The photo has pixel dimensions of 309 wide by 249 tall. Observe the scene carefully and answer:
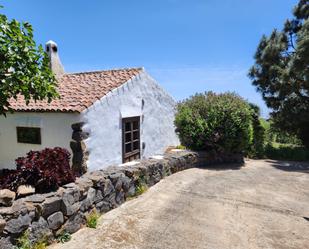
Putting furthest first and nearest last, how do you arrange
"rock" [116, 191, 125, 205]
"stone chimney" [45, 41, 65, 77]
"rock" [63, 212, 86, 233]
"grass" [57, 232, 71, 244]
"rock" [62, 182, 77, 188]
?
"stone chimney" [45, 41, 65, 77] < "rock" [116, 191, 125, 205] < "rock" [62, 182, 77, 188] < "rock" [63, 212, 86, 233] < "grass" [57, 232, 71, 244]

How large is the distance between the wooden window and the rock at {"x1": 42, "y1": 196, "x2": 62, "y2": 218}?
694 centimetres

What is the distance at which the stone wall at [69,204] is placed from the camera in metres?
4.40

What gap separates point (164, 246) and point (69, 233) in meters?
1.84

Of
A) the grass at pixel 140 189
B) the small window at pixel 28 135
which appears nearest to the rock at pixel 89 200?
the grass at pixel 140 189

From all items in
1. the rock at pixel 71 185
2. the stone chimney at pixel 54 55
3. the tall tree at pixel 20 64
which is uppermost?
the stone chimney at pixel 54 55

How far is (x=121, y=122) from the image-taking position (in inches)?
472

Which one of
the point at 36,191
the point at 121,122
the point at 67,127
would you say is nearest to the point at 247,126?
the point at 121,122

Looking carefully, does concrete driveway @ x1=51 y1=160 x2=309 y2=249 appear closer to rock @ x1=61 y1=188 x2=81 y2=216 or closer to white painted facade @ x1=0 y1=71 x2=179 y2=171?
rock @ x1=61 y1=188 x2=81 y2=216

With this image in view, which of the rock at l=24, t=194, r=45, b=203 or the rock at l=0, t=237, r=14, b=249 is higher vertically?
the rock at l=24, t=194, r=45, b=203

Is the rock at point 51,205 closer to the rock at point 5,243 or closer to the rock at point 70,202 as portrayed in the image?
the rock at point 70,202

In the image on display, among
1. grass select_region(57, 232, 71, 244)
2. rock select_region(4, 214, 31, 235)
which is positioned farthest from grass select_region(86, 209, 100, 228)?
rock select_region(4, 214, 31, 235)

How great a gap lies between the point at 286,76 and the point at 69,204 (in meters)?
14.9

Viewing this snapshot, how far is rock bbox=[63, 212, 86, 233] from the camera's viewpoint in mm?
5375

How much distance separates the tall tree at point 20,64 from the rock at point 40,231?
2.48 m
